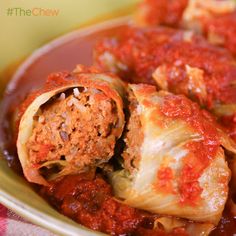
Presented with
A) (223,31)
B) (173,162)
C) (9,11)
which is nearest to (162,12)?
(223,31)

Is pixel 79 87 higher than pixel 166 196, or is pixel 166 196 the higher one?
pixel 79 87

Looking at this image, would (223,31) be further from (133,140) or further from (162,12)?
(133,140)

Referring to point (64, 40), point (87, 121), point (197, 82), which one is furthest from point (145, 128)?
point (64, 40)

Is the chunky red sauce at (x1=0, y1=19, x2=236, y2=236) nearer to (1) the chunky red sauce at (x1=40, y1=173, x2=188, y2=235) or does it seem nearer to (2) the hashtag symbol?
(1) the chunky red sauce at (x1=40, y1=173, x2=188, y2=235)

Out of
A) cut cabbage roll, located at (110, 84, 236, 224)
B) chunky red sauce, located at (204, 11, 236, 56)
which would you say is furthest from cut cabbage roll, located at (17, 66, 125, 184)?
chunky red sauce, located at (204, 11, 236, 56)

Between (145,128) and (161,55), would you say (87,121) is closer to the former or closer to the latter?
(145,128)

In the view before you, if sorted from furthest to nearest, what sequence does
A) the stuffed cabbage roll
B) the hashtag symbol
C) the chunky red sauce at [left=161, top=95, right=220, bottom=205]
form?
the hashtag symbol, the stuffed cabbage roll, the chunky red sauce at [left=161, top=95, right=220, bottom=205]
